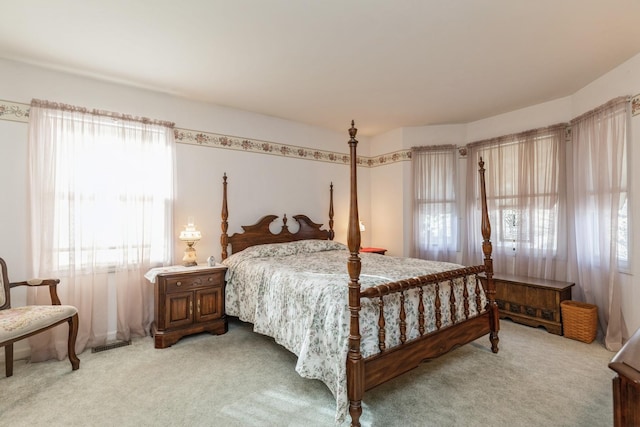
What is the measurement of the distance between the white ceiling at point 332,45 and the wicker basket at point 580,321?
8.08 ft

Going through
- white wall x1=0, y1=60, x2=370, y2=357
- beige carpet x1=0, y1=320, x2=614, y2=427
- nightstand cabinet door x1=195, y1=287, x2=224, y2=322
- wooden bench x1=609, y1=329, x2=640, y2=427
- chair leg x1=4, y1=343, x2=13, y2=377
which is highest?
white wall x1=0, y1=60, x2=370, y2=357

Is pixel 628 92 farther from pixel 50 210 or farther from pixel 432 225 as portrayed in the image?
pixel 50 210

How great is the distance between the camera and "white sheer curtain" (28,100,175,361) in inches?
113

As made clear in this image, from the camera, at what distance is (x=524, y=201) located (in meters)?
3.97

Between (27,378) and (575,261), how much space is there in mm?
5604

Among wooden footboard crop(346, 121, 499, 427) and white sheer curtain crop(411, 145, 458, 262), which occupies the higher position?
white sheer curtain crop(411, 145, 458, 262)

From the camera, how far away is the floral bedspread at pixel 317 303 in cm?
201

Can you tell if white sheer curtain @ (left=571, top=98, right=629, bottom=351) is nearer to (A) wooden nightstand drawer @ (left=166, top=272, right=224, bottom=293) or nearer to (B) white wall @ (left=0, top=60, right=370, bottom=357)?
(B) white wall @ (left=0, top=60, right=370, bottom=357)

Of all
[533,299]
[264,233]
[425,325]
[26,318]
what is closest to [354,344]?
[425,325]

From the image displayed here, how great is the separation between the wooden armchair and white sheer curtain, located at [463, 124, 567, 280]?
4.83m

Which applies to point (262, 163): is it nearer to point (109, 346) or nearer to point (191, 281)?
point (191, 281)

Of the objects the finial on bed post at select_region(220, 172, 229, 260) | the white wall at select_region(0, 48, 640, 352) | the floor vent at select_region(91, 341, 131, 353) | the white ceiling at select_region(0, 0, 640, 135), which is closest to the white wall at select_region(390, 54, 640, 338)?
the white wall at select_region(0, 48, 640, 352)

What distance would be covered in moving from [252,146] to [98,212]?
6.54 feet

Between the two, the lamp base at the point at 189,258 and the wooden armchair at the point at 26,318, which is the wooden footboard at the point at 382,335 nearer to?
the lamp base at the point at 189,258
